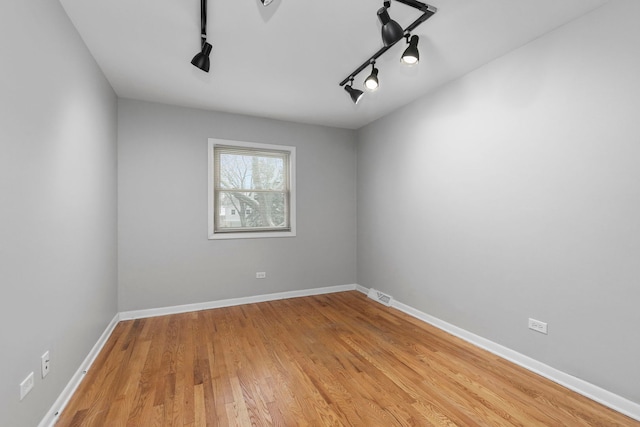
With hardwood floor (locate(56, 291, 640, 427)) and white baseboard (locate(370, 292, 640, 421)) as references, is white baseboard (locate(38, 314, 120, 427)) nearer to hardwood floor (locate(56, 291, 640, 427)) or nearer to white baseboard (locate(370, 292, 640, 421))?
hardwood floor (locate(56, 291, 640, 427))

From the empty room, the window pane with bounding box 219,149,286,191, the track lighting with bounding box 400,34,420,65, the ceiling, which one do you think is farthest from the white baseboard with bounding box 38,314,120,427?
the track lighting with bounding box 400,34,420,65

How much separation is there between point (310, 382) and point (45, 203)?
211 cm

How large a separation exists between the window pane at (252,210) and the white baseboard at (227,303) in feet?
3.28

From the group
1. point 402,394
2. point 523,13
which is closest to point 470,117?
point 523,13

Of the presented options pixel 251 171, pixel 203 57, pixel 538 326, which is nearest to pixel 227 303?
pixel 251 171

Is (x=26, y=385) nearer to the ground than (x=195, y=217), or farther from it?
nearer to the ground

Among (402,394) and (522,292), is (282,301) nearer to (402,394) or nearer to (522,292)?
(402,394)

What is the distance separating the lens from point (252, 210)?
416 centimetres

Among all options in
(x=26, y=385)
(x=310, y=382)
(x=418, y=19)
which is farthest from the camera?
(x=310, y=382)

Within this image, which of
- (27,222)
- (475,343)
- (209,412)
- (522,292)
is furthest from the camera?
(475,343)

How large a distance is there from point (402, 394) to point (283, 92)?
3.15 meters

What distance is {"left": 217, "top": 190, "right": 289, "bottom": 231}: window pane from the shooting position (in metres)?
3.99

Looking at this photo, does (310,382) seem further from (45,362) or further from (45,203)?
(45,203)

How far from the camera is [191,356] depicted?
8.33 ft
